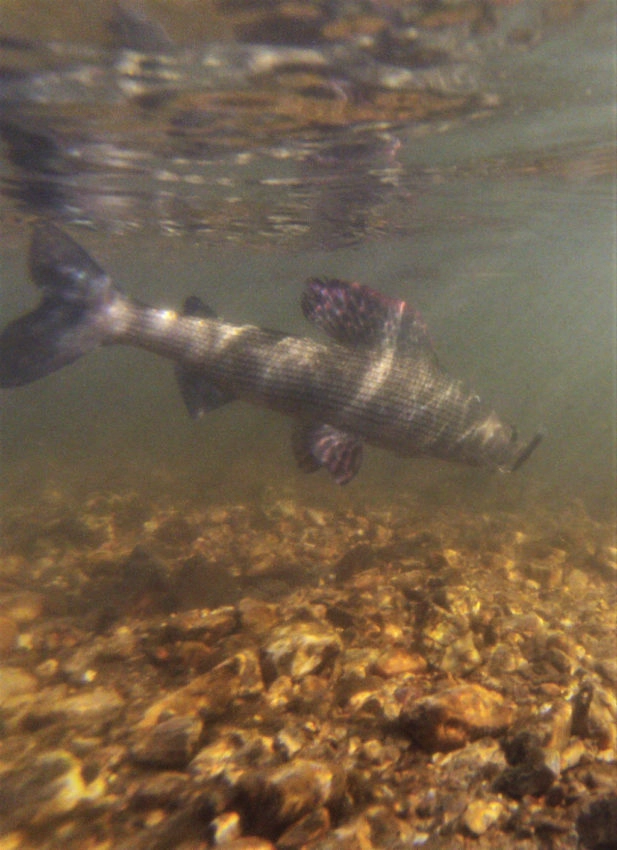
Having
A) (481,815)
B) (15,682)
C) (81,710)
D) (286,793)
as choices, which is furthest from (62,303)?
(481,815)

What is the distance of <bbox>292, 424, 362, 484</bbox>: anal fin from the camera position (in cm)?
616

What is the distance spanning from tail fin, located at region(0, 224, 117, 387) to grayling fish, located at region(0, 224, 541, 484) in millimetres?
12

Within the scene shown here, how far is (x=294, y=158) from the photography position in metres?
11.3

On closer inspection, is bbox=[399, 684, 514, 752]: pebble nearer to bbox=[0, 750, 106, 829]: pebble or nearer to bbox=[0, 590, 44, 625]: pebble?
bbox=[0, 750, 106, 829]: pebble

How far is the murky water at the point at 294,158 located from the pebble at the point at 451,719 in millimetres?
7540

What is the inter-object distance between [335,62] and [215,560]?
25.7ft

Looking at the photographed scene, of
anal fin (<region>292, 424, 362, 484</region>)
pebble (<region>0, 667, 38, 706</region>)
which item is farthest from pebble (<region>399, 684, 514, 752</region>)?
anal fin (<region>292, 424, 362, 484</region>)

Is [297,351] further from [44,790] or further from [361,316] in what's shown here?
[44,790]

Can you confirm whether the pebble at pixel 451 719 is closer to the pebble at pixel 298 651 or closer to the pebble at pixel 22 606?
the pebble at pixel 298 651

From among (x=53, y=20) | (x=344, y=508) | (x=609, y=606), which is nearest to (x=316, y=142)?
(x=53, y=20)

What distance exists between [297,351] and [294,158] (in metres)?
7.29

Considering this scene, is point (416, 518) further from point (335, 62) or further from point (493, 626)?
point (335, 62)

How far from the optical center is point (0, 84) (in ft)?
24.2

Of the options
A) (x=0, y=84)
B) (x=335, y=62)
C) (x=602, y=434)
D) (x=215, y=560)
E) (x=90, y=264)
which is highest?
(x=335, y=62)
